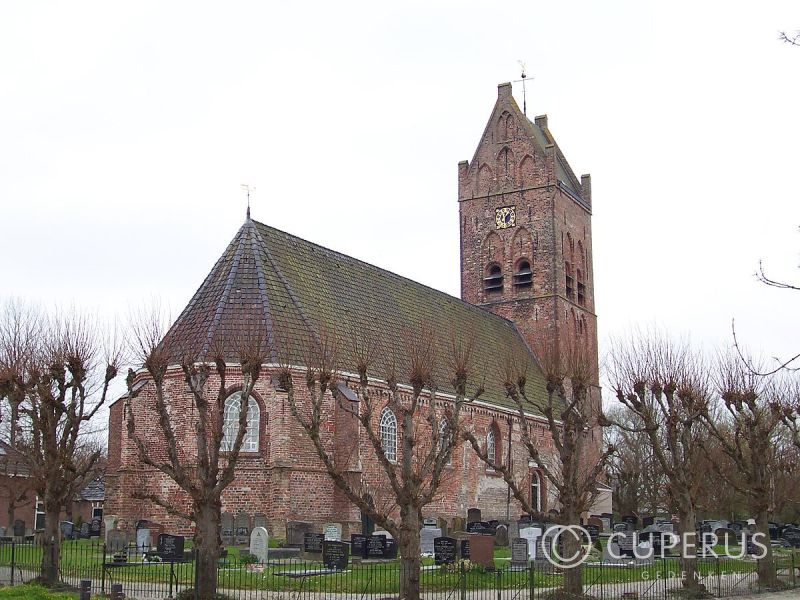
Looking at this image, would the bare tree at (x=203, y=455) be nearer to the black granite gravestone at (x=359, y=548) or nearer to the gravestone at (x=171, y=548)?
the gravestone at (x=171, y=548)

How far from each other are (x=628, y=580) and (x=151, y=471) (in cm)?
1501

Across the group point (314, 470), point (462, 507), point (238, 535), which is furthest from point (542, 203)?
point (238, 535)

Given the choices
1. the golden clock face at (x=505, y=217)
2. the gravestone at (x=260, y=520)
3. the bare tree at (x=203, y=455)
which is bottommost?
the gravestone at (x=260, y=520)

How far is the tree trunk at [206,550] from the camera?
1565 centimetres

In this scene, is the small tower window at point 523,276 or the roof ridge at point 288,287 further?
the small tower window at point 523,276

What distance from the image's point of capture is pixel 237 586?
18.0m

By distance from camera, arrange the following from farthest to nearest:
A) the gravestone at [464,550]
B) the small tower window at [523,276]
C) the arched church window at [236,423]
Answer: the small tower window at [523,276], the arched church window at [236,423], the gravestone at [464,550]

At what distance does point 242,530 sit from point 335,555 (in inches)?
283

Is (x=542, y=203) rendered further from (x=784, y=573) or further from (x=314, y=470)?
(x=784, y=573)

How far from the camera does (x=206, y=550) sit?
623 inches

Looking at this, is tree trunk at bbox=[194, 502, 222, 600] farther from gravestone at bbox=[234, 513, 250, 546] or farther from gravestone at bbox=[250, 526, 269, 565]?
gravestone at bbox=[234, 513, 250, 546]

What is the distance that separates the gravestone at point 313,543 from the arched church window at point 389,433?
883cm

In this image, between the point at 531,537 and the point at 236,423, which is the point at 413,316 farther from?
the point at 531,537

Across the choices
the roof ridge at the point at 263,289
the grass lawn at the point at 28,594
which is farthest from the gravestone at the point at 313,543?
the grass lawn at the point at 28,594
